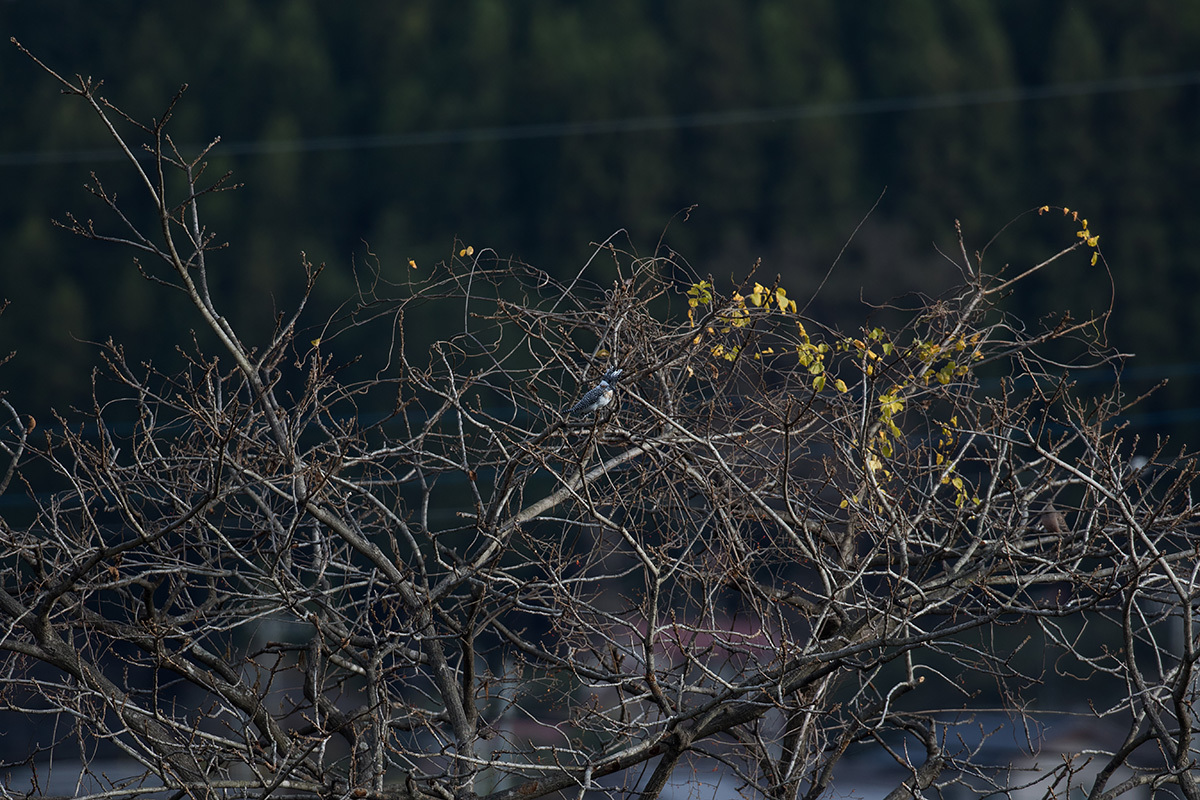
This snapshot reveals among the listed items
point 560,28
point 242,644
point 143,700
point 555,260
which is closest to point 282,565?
point 143,700

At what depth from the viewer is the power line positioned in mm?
17344

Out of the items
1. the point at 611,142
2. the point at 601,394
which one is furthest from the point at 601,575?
the point at 611,142

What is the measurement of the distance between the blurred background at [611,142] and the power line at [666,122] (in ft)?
0.13

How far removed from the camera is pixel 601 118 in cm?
1803

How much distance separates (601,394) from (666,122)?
15.2 m

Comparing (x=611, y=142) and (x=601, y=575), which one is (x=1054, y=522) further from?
(x=611, y=142)

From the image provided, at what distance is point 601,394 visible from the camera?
349 cm

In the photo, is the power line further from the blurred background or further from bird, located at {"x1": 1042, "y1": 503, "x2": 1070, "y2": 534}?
bird, located at {"x1": 1042, "y1": 503, "x2": 1070, "y2": 534}

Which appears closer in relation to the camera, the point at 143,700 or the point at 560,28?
the point at 143,700

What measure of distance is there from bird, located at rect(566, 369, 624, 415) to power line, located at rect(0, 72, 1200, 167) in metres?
14.9

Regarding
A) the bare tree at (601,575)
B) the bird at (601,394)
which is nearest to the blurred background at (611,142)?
the bare tree at (601,575)

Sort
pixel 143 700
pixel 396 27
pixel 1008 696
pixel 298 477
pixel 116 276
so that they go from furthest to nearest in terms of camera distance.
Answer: pixel 396 27 < pixel 116 276 < pixel 143 700 < pixel 1008 696 < pixel 298 477

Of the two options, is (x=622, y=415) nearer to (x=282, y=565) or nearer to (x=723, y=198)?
(x=282, y=565)

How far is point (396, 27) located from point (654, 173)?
4740 mm
